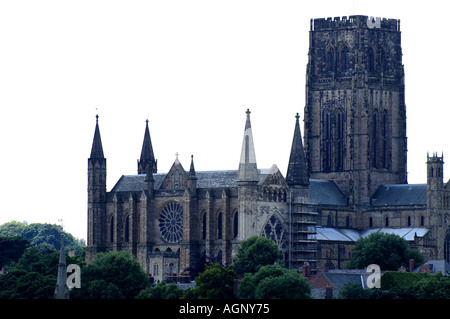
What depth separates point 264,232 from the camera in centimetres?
16588

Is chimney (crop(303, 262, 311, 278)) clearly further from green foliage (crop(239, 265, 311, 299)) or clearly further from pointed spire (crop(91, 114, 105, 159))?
pointed spire (crop(91, 114, 105, 159))

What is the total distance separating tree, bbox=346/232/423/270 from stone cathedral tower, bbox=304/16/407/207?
1658cm

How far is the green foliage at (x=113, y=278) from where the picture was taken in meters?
143

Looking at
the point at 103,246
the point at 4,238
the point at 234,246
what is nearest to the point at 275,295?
the point at 234,246

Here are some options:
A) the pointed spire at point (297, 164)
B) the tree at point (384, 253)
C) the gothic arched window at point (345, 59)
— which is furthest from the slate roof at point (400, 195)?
the pointed spire at point (297, 164)

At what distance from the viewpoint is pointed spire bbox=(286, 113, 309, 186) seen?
172 m

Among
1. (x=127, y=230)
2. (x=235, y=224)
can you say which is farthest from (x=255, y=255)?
(x=127, y=230)

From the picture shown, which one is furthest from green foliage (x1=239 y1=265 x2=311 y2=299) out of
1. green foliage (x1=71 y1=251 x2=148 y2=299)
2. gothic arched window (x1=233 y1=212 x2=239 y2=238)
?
gothic arched window (x1=233 y1=212 x2=239 y2=238)

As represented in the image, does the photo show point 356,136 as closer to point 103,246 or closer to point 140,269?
point 103,246

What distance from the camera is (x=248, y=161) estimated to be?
541 ft
